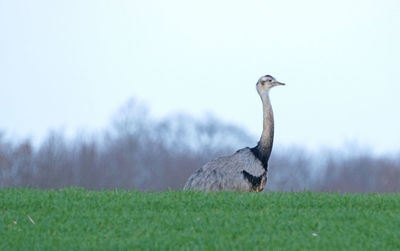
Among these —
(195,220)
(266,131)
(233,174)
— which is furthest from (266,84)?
(195,220)

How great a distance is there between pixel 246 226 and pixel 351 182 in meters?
59.8

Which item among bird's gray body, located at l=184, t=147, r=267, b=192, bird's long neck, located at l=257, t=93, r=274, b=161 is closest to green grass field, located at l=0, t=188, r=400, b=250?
bird's gray body, located at l=184, t=147, r=267, b=192

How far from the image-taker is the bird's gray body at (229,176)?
16525 mm

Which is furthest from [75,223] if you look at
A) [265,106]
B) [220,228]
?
[265,106]

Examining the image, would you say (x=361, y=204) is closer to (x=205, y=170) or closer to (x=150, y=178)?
(x=205, y=170)

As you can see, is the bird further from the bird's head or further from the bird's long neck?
the bird's head

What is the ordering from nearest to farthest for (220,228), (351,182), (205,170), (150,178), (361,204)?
(220,228) < (361,204) < (205,170) < (150,178) < (351,182)

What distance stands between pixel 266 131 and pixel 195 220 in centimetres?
614

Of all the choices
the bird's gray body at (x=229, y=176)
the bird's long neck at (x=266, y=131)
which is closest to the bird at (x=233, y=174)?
the bird's gray body at (x=229, y=176)

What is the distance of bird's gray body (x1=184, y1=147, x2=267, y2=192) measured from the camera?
54.2 ft

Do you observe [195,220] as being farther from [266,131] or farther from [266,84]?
[266,84]

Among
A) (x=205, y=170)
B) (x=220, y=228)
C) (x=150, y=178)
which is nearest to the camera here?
(x=220, y=228)

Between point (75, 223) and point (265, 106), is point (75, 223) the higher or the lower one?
the lower one

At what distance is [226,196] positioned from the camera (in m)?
14.2
